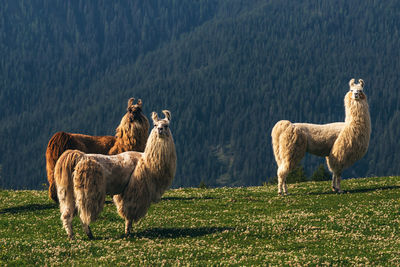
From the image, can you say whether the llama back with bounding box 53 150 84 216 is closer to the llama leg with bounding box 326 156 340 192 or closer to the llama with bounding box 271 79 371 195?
the llama with bounding box 271 79 371 195

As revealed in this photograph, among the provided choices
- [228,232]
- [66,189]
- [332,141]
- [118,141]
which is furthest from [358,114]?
[66,189]

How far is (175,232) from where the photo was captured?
20281 mm

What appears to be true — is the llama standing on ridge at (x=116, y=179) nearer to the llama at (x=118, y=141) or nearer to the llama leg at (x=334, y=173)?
the llama at (x=118, y=141)

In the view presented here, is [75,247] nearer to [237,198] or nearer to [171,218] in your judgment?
[171,218]

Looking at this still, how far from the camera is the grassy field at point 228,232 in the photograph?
1630cm

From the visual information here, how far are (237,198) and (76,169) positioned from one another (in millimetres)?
12335

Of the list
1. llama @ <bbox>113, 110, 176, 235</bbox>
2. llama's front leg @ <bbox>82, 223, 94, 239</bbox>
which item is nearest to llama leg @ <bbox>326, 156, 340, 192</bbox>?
llama @ <bbox>113, 110, 176, 235</bbox>

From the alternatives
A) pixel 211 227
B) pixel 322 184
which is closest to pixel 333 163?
pixel 322 184

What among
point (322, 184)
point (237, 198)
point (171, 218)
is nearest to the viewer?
point (171, 218)

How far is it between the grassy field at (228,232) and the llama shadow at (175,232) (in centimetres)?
3

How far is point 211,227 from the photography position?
832 inches

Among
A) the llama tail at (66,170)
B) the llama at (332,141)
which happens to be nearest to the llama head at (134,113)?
the llama at (332,141)

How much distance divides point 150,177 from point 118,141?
776 cm

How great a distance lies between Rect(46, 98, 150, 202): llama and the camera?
26375 mm
